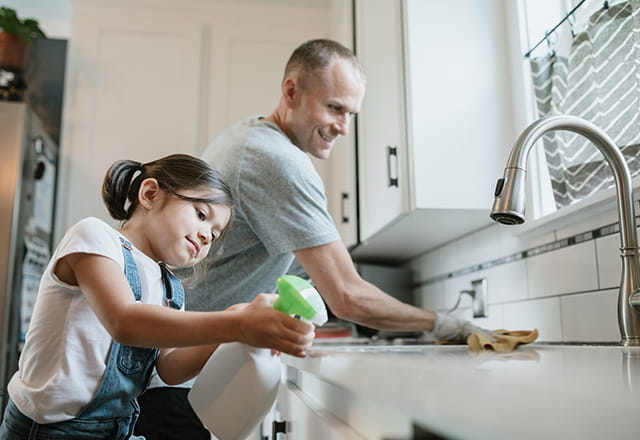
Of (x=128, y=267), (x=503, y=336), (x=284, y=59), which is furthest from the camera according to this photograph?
(x=284, y=59)

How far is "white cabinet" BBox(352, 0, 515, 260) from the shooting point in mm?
1540

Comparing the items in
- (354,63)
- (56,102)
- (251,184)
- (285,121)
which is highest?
(56,102)

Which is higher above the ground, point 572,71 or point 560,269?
point 572,71

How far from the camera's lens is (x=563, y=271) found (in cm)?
133

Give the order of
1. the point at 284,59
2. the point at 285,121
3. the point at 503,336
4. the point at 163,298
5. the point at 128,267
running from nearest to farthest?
the point at 128,267
the point at 163,298
the point at 503,336
the point at 285,121
the point at 284,59

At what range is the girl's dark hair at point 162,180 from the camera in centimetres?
97

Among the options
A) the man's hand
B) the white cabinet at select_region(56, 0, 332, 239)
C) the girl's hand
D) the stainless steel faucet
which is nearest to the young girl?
the girl's hand

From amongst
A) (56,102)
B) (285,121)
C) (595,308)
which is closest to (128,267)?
(285,121)

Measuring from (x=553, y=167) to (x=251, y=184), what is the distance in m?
0.72

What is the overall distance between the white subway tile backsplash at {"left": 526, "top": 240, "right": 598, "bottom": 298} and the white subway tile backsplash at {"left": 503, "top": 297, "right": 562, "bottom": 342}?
24mm

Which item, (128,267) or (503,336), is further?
(503,336)

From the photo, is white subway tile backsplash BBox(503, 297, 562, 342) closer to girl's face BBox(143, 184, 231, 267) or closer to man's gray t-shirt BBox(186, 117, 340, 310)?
man's gray t-shirt BBox(186, 117, 340, 310)

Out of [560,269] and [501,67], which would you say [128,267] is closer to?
[560,269]

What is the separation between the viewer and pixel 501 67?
1.62m
